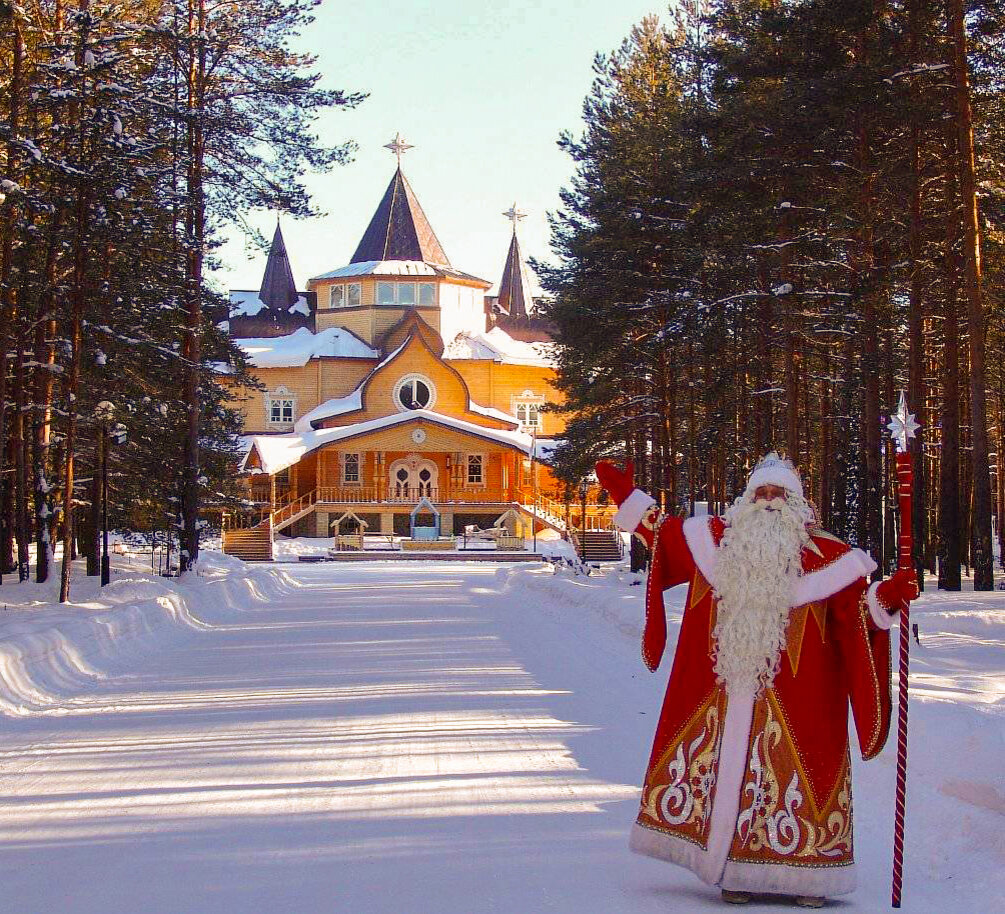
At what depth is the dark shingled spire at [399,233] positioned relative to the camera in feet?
222

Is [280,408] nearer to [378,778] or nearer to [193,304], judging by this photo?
[193,304]

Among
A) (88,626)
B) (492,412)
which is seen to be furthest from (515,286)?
(88,626)

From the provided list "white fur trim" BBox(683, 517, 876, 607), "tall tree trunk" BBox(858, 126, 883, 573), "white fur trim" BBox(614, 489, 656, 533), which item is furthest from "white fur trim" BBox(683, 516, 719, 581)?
"tall tree trunk" BBox(858, 126, 883, 573)

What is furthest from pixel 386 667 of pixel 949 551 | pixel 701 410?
pixel 701 410

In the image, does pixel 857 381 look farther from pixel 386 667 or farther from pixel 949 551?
pixel 386 667

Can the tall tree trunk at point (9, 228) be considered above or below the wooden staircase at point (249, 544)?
above

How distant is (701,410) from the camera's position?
41844 millimetres

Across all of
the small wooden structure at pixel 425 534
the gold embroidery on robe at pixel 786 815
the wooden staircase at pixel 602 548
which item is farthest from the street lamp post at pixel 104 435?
the small wooden structure at pixel 425 534

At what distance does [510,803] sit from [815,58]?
16.7 m

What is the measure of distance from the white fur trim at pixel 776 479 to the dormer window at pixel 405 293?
6081 centimetres

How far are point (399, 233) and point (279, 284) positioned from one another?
9.18m

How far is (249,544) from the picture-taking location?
49.2 m

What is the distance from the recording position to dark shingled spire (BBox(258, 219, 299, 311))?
242 feet

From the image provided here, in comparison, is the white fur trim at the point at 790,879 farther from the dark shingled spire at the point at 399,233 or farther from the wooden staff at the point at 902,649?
the dark shingled spire at the point at 399,233
